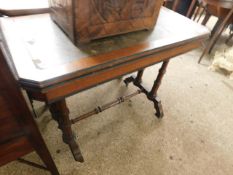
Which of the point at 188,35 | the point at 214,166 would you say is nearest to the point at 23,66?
the point at 188,35

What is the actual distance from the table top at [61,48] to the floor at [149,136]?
2.41ft

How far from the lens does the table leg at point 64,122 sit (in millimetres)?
896

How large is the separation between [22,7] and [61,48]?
0.39 metres

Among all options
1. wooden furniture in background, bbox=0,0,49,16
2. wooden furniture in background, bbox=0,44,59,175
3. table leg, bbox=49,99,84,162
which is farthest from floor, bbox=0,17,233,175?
wooden furniture in background, bbox=0,0,49,16

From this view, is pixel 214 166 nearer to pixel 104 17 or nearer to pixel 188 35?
pixel 188 35

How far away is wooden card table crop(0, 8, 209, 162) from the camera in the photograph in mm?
613

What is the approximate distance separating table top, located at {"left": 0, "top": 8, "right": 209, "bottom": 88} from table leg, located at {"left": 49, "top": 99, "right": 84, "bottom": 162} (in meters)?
0.25

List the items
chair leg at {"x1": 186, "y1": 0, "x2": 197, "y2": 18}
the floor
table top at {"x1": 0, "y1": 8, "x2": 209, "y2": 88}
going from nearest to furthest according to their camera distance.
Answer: table top at {"x1": 0, "y1": 8, "x2": 209, "y2": 88}, the floor, chair leg at {"x1": 186, "y1": 0, "x2": 197, "y2": 18}

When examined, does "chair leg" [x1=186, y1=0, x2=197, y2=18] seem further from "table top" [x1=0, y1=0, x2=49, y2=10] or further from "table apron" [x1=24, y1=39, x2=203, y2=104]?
"table top" [x1=0, y1=0, x2=49, y2=10]

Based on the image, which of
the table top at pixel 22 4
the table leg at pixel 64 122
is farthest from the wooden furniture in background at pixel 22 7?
the table leg at pixel 64 122

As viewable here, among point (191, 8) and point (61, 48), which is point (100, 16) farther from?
point (191, 8)

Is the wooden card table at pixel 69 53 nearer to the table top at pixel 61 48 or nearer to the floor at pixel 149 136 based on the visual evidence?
the table top at pixel 61 48

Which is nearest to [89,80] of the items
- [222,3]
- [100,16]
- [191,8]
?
[100,16]

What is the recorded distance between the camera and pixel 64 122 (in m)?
0.97
